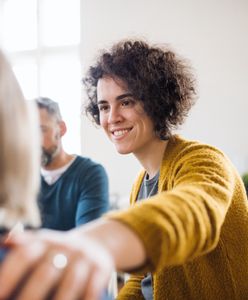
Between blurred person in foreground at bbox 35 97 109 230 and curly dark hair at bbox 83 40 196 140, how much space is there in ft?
1.47

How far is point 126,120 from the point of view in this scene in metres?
1.35

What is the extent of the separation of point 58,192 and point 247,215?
3.03ft

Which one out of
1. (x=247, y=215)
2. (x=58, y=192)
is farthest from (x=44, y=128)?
(x=247, y=215)

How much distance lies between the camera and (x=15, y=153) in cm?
41

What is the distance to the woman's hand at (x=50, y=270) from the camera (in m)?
0.38

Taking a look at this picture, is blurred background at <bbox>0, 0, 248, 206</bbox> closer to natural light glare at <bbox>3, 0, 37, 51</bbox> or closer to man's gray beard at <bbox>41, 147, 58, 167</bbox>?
natural light glare at <bbox>3, 0, 37, 51</bbox>

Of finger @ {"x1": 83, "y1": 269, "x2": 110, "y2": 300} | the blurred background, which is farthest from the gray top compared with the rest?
the blurred background

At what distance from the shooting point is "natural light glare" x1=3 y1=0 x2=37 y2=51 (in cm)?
452

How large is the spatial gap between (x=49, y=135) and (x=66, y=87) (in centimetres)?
252

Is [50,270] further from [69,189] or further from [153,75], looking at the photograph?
[69,189]

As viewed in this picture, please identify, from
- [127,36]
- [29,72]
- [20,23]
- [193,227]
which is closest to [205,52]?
[127,36]

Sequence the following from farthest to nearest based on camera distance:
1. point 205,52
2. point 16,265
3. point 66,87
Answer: point 66,87, point 205,52, point 16,265

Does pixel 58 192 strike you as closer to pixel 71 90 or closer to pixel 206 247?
pixel 206 247

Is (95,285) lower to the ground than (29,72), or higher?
higher
